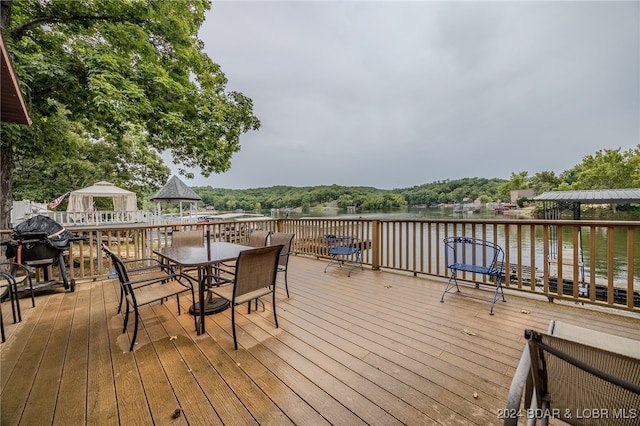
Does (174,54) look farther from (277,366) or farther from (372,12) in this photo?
(277,366)

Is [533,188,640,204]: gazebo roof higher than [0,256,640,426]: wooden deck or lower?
higher

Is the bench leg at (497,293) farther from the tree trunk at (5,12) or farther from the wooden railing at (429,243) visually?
the tree trunk at (5,12)

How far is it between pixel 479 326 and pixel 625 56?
13494mm

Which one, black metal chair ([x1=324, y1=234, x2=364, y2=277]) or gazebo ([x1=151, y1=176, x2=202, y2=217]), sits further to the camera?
gazebo ([x1=151, y1=176, x2=202, y2=217])

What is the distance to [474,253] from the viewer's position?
10.9 feet

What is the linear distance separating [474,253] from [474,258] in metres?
0.07

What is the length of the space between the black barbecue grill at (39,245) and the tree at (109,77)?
2296mm

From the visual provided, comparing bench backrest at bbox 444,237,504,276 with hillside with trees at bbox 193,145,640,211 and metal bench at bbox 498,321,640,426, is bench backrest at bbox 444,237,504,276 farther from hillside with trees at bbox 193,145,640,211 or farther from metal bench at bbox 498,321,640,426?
hillside with trees at bbox 193,145,640,211

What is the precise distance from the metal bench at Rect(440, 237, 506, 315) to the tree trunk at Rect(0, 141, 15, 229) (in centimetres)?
841

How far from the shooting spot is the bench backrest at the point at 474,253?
3182mm

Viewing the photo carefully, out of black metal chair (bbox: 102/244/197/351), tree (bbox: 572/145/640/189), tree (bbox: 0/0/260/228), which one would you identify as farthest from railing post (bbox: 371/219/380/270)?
tree (bbox: 572/145/640/189)

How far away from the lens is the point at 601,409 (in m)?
0.81

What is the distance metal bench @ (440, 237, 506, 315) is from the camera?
3135mm

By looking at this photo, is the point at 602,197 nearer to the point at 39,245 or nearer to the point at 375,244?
the point at 375,244
